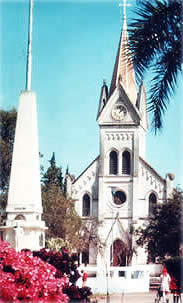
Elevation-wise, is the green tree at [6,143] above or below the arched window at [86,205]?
above

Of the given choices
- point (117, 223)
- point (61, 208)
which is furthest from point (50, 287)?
point (117, 223)

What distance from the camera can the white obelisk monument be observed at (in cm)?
2316

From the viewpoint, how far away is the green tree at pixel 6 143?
42.7 meters

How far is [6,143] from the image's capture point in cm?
4503

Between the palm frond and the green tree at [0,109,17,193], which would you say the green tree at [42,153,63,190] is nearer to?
the green tree at [0,109,17,193]

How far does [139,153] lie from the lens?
54312 millimetres

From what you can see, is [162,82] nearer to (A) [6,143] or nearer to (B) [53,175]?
(A) [6,143]

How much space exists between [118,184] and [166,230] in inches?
584

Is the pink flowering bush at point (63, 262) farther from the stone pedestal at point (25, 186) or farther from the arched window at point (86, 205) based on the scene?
the arched window at point (86, 205)

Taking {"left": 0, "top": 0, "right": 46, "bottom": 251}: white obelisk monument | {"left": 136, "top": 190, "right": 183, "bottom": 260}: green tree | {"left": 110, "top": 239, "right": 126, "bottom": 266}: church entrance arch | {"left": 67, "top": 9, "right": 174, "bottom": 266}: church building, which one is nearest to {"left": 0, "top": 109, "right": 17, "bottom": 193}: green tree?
{"left": 136, "top": 190, "right": 183, "bottom": 260}: green tree

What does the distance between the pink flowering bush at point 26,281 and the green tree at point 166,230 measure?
1040 inches

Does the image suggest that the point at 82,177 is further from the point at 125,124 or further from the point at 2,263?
the point at 2,263

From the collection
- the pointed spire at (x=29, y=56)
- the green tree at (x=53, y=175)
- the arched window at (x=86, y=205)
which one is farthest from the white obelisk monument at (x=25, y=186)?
the green tree at (x=53, y=175)

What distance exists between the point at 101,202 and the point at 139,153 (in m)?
5.01
